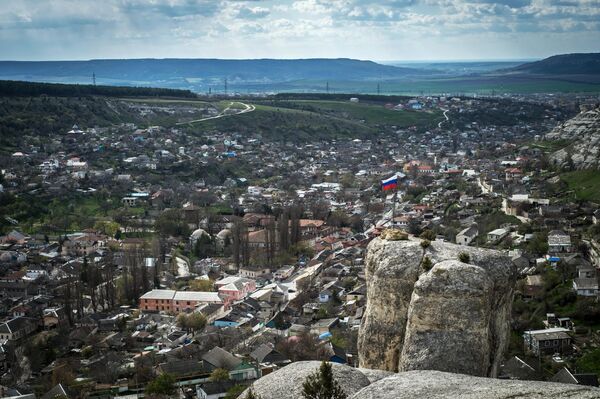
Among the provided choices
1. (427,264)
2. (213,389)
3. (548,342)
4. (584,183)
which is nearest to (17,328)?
(213,389)

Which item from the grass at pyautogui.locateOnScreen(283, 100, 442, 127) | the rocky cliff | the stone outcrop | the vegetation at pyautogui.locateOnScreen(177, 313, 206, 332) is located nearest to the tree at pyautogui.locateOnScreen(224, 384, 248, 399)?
the vegetation at pyautogui.locateOnScreen(177, 313, 206, 332)

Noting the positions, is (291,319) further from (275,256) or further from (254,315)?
(275,256)

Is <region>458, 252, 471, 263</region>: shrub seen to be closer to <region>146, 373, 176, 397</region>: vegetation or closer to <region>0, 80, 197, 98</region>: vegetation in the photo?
<region>146, 373, 176, 397</region>: vegetation

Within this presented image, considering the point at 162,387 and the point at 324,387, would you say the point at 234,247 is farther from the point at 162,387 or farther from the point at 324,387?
the point at 324,387

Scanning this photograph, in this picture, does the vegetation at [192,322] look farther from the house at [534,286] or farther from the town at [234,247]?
the house at [534,286]

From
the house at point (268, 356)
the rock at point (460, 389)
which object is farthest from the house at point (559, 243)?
the rock at point (460, 389)

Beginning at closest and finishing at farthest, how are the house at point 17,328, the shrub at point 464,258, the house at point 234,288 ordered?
the shrub at point 464,258
the house at point 17,328
the house at point 234,288
